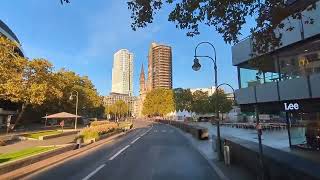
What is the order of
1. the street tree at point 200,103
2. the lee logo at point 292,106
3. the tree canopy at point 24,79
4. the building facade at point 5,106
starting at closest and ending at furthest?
the lee logo at point 292,106, the tree canopy at point 24,79, the building facade at point 5,106, the street tree at point 200,103

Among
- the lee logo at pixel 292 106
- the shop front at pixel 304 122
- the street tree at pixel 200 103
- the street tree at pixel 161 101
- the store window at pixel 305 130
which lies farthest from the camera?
the street tree at pixel 161 101

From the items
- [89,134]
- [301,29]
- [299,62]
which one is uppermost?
[301,29]

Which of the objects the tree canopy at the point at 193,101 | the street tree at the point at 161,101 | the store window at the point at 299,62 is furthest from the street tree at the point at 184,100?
the store window at the point at 299,62

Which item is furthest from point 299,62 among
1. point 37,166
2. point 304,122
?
point 37,166

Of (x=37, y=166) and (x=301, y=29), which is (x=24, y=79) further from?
(x=301, y=29)

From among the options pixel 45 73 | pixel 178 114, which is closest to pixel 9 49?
pixel 45 73

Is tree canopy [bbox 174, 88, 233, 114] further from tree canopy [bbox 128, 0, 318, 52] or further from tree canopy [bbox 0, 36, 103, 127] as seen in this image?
tree canopy [bbox 128, 0, 318, 52]

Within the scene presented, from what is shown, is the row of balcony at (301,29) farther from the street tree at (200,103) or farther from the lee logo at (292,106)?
the street tree at (200,103)

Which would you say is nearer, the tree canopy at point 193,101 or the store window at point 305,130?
the store window at point 305,130

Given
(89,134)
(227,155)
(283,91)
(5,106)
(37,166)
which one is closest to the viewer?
(227,155)

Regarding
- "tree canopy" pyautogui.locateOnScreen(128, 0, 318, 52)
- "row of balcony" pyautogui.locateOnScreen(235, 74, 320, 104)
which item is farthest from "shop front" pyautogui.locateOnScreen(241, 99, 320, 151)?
"tree canopy" pyautogui.locateOnScreen(128, 0, 318, 52)

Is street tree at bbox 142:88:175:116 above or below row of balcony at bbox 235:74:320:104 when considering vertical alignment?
above

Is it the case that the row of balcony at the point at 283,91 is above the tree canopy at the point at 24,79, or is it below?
below

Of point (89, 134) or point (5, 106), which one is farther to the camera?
point (5, 106)
